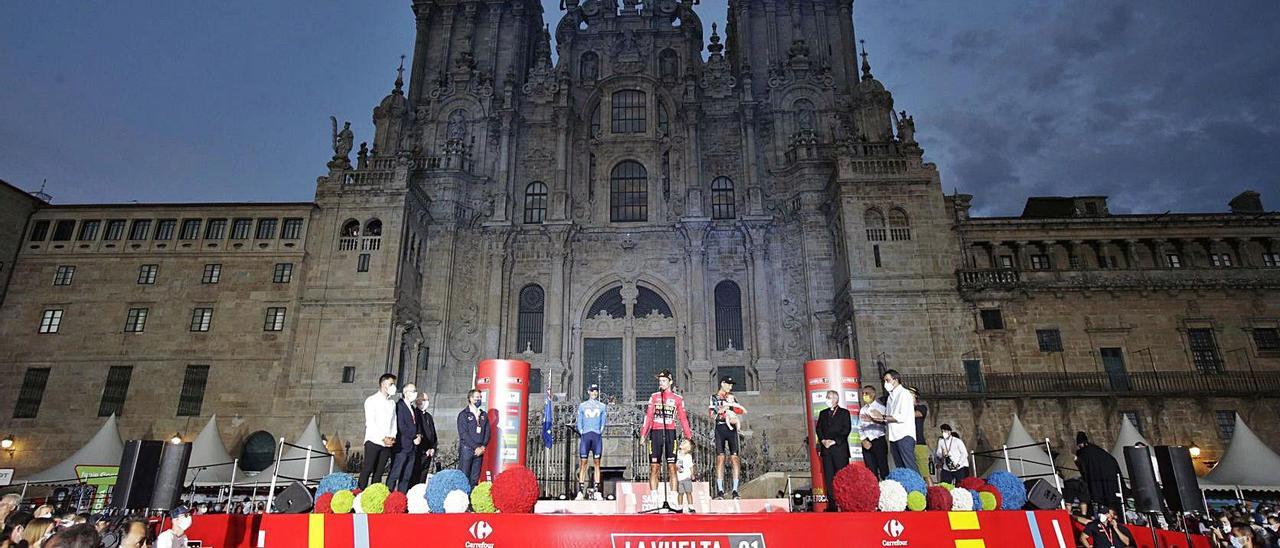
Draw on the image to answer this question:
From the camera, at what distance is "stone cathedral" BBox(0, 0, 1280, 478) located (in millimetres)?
25750

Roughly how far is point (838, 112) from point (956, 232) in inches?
351

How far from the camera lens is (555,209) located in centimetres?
3216

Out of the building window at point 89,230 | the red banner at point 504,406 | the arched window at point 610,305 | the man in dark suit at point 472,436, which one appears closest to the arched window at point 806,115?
the arched window at point 610,305

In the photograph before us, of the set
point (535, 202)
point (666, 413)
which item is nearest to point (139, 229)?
point (535, 202)

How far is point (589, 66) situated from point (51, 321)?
27.7 metres

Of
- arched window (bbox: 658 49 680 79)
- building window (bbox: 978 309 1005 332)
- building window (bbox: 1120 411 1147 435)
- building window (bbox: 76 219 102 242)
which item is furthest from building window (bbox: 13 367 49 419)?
building window (bbox: 1120 411 1147 435)

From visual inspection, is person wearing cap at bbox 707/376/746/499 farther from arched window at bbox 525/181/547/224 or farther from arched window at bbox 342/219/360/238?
arched window at bbox 525/181/547/224

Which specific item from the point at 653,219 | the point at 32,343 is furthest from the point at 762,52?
the point at 32,343

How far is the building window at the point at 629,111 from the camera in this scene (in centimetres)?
3488

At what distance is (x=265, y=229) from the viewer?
29.3 m

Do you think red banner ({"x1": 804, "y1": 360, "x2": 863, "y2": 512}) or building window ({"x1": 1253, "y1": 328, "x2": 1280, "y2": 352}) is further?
building window ({"x1": 1253, "y1": 328, "x2": 1280, "y2": 352})

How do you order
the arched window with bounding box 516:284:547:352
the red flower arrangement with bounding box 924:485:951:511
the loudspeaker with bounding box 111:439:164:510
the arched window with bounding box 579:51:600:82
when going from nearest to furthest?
the red flower arrangement with bounding box 924:485:951:511, the loudspeaker with bounding box 111:439:164:510, the arched window with bounding box 516:284:547:352, the arched window with bounding box 579:51:600:82

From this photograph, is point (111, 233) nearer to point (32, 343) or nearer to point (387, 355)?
point (32, 343)

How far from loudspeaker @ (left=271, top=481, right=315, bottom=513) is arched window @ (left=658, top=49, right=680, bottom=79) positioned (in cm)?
3061
